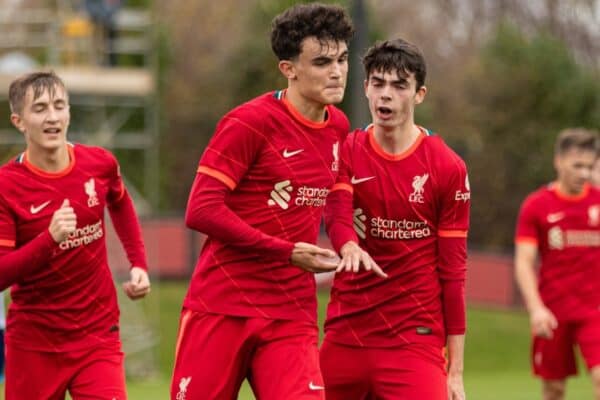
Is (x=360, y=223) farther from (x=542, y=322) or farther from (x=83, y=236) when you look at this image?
(x=542, y=322)

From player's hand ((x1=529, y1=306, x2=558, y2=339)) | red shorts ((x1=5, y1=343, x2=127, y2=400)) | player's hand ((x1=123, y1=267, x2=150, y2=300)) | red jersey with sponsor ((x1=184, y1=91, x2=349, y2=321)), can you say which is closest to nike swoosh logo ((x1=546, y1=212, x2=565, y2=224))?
player's hand ((x1=529, y1=306, x2=558, y2=339))

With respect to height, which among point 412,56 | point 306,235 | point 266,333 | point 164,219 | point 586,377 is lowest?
point 586,377

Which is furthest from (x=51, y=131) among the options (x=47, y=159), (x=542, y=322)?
(x=542, y=322)

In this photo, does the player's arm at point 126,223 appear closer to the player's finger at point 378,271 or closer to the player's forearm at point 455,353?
the player's finger at point 378,271

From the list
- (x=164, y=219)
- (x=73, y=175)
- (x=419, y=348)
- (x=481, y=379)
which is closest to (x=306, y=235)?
(x=419, y=348)

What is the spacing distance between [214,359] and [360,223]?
3.31ft

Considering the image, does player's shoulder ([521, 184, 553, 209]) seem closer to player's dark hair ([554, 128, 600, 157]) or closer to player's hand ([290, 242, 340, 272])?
player's dark hair ([554, 128, 600, 157])

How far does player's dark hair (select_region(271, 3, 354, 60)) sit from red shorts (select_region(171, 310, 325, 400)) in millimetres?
1275

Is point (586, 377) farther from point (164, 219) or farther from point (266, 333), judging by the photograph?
point (266, 333)

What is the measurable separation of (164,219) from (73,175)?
17576 mm

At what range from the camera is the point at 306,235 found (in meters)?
6.24

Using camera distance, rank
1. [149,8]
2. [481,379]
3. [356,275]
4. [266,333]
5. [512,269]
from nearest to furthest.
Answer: [266,333] → [356,275] → [481,379] → [512,269] → [149,8]

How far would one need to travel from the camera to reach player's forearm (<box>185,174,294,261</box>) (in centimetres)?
596

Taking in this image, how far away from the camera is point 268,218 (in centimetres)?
615
